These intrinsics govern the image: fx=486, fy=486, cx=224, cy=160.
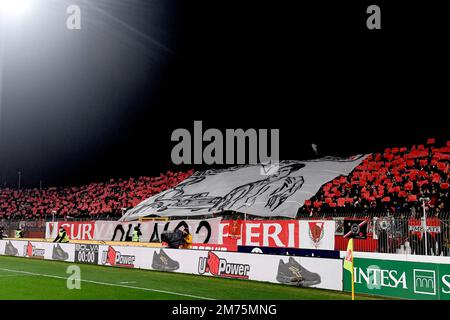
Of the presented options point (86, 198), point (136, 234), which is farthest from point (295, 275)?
point (86, 198)

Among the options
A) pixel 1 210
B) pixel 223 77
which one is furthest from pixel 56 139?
pixel 223 77

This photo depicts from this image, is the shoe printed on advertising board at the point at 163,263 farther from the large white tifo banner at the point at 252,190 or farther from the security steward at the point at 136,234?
the security steward at the point at 136,234

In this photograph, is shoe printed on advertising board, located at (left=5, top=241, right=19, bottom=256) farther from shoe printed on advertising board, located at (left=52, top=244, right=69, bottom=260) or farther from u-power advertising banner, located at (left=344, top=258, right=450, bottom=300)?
u-power advertising banner, located at (left=344, top=258, right=450, bottom=300)

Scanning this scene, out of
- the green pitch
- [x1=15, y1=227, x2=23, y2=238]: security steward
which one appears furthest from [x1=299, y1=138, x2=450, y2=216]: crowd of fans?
[x1=15, y1=227, x2=23, y2=238]: security steward

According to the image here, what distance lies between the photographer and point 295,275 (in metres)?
14.9

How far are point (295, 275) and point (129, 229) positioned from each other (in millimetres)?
16891

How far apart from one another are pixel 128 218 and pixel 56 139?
1468cm

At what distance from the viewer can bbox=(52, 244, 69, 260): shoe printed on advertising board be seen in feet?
79.7

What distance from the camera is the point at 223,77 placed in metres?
32.0

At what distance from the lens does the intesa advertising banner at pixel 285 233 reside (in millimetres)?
20484

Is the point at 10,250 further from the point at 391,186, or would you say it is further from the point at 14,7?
the point at 391,186

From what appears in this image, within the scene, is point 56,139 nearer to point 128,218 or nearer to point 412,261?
point 128,218

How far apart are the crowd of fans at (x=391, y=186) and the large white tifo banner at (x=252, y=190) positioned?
962mm

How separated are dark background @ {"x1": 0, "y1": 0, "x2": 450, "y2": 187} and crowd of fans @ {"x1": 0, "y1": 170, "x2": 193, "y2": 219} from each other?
4.63 meters
